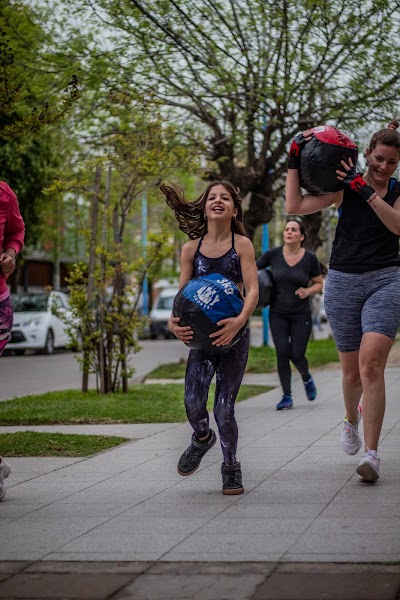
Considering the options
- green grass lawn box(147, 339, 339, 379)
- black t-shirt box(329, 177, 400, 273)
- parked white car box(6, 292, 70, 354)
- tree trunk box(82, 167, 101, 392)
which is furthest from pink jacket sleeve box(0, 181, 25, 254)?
parked white car box(6, 292, 70, 354)

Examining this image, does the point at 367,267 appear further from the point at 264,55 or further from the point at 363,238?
the point at 264,55

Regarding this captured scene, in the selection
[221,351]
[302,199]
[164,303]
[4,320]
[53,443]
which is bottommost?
[164,303]

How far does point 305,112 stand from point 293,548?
12945 mm

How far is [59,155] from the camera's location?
19.7m

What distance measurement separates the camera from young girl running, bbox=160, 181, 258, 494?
21.0 ft

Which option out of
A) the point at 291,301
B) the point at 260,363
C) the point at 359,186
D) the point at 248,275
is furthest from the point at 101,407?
the point at 260,363

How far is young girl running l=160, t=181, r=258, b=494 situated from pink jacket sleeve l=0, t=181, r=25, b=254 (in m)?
1.01

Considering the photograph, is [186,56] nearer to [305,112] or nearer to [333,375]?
[305,112]

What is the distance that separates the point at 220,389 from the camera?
254 inches

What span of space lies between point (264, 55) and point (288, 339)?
18.3 feet

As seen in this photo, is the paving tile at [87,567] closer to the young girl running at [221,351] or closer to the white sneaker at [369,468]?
the young girl running at [221,351]

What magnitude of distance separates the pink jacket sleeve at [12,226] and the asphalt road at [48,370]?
23.0ft

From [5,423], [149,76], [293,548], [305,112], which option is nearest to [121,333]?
[5,423]

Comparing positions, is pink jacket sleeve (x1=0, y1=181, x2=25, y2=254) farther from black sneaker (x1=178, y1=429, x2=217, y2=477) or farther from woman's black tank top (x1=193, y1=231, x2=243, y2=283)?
black sneaker (x1=178, y1=429, x2=217, y2=477)
